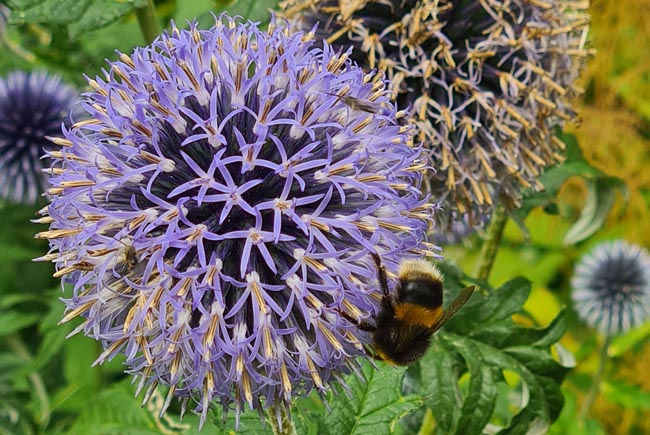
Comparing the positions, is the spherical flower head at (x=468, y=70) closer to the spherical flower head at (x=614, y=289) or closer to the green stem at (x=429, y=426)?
the green stem at (x=429, y=426)

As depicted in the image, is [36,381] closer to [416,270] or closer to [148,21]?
[148,21]

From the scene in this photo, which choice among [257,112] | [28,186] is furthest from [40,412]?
[257,112]

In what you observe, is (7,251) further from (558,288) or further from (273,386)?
(558,288)

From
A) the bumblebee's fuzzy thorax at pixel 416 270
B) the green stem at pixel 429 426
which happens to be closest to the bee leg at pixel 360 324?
the bumblebee's fuzzy thorax at pixel 416 270

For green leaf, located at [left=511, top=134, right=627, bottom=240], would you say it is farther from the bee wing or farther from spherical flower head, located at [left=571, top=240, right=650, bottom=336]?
spherical flower head, located at [left=571, top=240, right=650, bottom=336]

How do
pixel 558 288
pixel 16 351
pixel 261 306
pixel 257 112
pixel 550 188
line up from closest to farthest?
pixel 261 306 < pixel 257 112 < pixel 550 188 < pixel 16 351 < pixel 558 288

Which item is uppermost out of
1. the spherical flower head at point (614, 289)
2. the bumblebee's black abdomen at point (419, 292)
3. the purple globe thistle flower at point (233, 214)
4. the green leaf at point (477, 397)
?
the purple globe thistle flower at point (233, 214)
